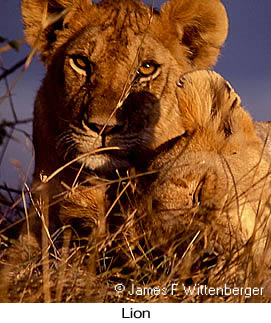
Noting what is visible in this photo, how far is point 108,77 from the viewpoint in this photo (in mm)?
2721

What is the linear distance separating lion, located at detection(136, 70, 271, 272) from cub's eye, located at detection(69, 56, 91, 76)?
75 centimetres

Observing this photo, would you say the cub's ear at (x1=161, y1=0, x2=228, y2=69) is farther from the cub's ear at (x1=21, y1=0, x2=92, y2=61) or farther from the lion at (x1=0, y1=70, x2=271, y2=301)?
the lion at (x1=0, y1=70, x2=271, y2=301)

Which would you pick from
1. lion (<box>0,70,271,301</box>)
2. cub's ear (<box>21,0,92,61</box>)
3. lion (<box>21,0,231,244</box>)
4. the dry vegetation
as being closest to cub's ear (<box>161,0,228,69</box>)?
lion (<box>21,0,231,244</box>)

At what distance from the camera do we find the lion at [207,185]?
2.01 metres

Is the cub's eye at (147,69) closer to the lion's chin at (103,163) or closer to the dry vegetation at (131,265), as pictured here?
the lion's chin at (103,163)

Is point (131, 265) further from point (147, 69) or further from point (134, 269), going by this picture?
point (147, 69)

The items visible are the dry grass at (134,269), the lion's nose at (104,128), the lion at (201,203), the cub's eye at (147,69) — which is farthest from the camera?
the cub's eye at (147,69)

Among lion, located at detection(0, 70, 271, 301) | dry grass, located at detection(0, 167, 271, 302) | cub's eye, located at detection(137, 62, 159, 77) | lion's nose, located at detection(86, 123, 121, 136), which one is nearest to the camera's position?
dry grass, located at detection(0, 167, 271, 302)

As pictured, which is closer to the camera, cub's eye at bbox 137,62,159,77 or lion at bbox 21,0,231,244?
lion at bbox 21,0,231,244

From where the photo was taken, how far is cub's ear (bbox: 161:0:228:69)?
2.87 m

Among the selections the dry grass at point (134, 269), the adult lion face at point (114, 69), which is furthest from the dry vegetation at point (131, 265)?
the adult lion face at point (114, 69)

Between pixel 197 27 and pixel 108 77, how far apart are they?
52 cm

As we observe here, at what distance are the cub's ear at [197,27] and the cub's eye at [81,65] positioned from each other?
15.2 inches
